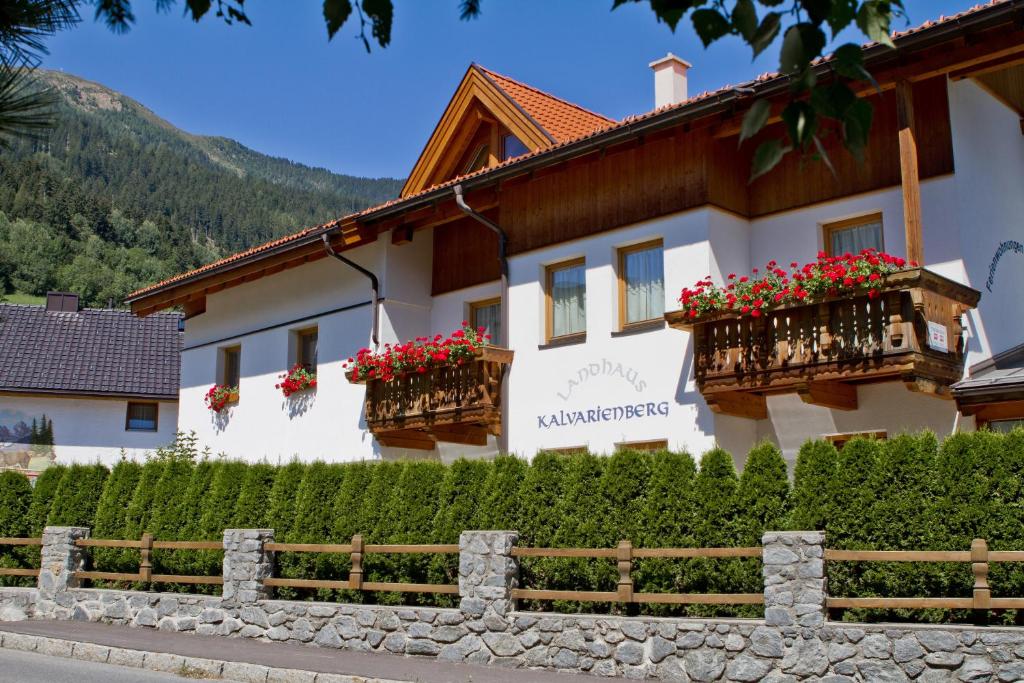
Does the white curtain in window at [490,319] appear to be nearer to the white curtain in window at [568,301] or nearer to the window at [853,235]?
the white curtain in window at [568,301]

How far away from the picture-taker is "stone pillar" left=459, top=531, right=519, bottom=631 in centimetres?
1263

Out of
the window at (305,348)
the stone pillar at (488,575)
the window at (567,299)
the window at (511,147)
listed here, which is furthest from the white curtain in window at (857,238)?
the window at (305,348)

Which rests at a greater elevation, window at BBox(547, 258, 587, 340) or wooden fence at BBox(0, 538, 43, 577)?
window at BBox(547, 258, 587, 340)

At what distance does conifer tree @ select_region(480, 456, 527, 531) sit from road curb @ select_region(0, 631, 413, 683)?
2925 mm

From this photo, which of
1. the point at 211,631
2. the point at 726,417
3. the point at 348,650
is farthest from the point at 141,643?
the point at 726,417

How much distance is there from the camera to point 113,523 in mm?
18828

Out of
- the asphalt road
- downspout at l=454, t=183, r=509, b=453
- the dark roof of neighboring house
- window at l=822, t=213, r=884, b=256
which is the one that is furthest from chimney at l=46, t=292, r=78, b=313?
window at l=822, t=213, r=884, b=256

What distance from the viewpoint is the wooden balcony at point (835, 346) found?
12.7m

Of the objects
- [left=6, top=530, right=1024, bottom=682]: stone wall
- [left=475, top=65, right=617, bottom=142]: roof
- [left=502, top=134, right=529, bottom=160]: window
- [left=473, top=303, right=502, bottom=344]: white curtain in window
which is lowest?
[left=6, top=530, right=1024, bottom=682]: stone wall

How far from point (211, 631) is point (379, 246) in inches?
293

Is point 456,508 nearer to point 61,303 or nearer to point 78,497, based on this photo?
point 78,497

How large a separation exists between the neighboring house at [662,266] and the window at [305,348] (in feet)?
0.21

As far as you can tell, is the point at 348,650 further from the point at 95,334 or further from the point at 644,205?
the point at 95,334

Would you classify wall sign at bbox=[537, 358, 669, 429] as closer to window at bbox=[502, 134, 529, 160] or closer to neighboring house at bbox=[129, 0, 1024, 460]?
neighboring house at bbox=[129, 0, 1024, 460]
